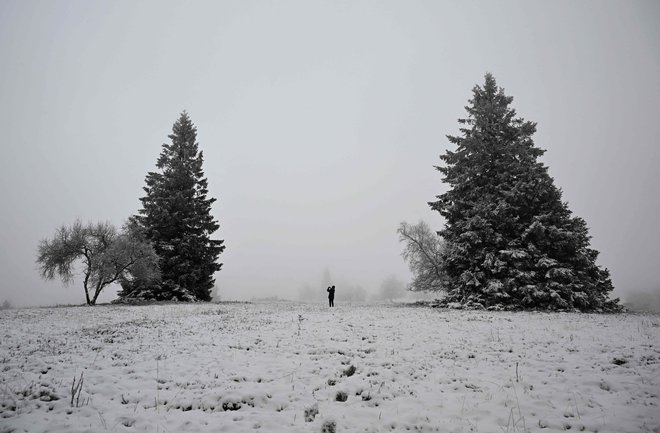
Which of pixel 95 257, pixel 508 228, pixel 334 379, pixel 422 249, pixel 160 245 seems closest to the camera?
pixel 334 379

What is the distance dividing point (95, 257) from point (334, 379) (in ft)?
83.5

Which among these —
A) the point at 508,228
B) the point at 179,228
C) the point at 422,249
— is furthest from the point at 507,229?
the point at 179,228

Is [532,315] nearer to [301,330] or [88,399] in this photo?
[301,330]

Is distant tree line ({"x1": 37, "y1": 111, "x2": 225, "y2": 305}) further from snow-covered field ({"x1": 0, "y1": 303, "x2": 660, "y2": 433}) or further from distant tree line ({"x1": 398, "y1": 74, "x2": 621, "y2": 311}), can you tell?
distant tree line ({"x1": 398, "y1": 74, "x2": 621, "y2": 311})

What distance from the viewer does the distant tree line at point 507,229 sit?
59.8 ft

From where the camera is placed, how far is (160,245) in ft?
92.0

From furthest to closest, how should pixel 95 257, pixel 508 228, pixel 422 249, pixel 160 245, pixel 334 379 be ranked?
1. pixel 422 249
2. pixel 160 245
3. pixel 95 257
4. pixel 508 228
5. pixel 334 379

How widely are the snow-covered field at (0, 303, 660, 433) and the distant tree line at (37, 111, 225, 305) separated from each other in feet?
40.9

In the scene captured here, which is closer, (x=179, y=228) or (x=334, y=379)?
(x=334, y=379)

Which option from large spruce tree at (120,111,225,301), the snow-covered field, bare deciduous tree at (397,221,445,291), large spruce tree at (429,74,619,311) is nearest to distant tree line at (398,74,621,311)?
large spruce tree at (429,74,619,311)

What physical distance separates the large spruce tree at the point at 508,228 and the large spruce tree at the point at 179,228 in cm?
2209

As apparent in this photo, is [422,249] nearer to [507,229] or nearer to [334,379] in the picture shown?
[507,229]

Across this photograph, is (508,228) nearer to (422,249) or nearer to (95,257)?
(422,249)

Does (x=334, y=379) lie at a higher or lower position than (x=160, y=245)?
lower
